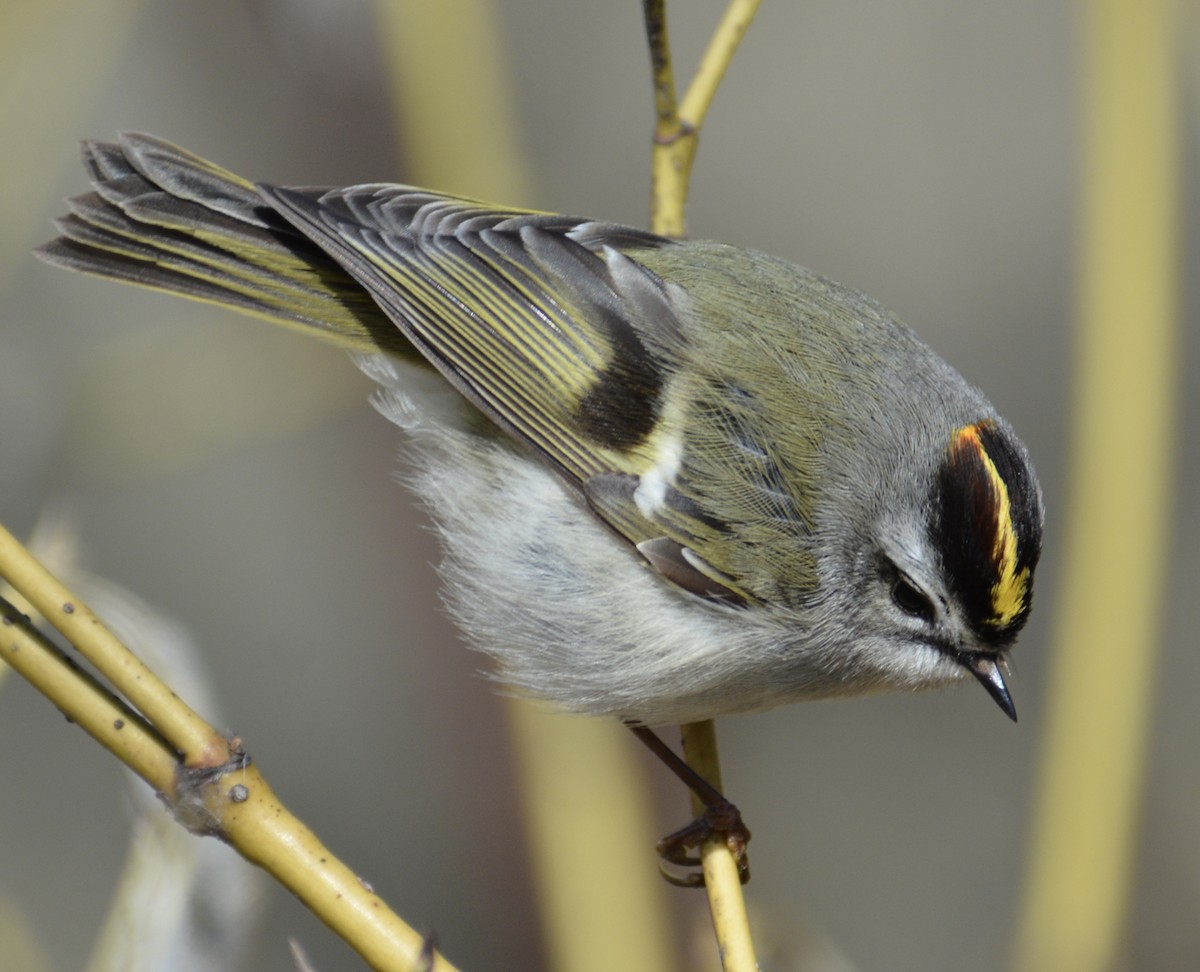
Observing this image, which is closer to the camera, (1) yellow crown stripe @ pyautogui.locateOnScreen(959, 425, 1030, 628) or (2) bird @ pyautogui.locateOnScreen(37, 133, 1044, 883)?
(1) yellow crown stripe @ pyautogui.locateOnScreen(959, 425, 1030, 628)

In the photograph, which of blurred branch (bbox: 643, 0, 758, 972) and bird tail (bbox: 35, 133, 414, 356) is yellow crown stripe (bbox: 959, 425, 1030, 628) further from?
bird tail (bbox: 35, 133, 414, 356)

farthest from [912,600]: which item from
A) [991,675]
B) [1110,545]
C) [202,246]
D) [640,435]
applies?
[202,246]

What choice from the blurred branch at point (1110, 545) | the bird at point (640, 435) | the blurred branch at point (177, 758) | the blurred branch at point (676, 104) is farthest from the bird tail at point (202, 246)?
the blurred branch at point (1110, 545)

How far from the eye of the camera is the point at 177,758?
4.25 feet

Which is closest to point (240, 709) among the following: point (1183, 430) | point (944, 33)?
point (1183, 430)

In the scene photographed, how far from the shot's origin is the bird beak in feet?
5.44

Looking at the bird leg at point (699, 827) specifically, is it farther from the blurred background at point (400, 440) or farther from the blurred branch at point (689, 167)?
the blurred background at point (400, 440)

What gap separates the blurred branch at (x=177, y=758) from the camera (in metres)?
1.27

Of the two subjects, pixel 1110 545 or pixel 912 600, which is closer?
pixel 912 600

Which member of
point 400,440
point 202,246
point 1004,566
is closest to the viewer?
point 1004,566

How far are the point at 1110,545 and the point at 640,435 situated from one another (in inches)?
38.4

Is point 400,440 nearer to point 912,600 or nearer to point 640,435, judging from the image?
point 640,435

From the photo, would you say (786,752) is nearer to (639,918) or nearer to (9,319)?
(639,918)

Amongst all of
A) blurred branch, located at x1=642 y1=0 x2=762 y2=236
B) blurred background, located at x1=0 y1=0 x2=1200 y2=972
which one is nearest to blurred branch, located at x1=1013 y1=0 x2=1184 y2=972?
blurred background, located at x1=0 y1=0 x2=1200 y2=972
